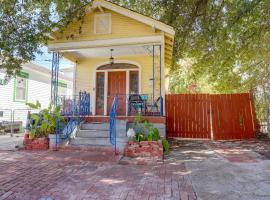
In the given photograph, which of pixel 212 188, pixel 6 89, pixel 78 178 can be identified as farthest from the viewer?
pixel 6 89

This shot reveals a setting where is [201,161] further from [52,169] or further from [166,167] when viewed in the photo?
[52,169]

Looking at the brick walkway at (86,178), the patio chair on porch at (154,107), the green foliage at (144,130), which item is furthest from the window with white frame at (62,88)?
the brick walkway at (86,178)

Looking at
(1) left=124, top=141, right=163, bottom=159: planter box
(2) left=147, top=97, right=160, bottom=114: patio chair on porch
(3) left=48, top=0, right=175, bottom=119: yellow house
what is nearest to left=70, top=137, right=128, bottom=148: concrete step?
(1) left=124, top=141, right=163, bottom=159: planter box

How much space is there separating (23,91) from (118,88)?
291 inches

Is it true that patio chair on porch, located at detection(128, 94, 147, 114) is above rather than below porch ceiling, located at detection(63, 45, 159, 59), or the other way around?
below

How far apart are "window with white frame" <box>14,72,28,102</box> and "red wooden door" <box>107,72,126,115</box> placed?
6460mm

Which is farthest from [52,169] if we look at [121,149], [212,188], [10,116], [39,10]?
[10,116]

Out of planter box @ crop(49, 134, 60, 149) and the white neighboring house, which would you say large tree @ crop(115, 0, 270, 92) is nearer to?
planter box @ crop(49, 134, 60, 149)

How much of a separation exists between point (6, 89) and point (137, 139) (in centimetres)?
990

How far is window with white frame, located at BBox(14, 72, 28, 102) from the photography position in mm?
13791

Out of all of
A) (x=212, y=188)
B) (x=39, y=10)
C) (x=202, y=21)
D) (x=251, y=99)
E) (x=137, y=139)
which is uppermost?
(x=202, y=21)

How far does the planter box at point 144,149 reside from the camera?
6.00 meters

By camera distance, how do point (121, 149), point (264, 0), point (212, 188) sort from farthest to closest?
point (264, 0) < point (121, 149) < point (212, 188)

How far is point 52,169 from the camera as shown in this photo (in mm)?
4738
